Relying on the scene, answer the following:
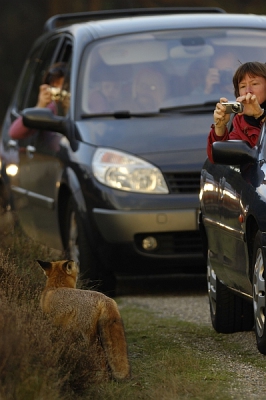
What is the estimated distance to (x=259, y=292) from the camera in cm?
668

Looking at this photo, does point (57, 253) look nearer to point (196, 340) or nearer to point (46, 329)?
point (196, 340)

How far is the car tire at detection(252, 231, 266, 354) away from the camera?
6.60 meters

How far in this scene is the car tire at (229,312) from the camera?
789 centimetres

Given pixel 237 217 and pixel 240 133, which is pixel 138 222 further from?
pixel 237 217

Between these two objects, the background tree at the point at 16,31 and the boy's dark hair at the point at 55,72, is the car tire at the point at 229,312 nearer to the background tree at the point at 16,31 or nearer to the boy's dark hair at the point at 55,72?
the boy's dark hair at the point at 55,72

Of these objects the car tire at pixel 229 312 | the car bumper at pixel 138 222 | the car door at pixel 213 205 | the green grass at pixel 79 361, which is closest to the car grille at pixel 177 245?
the car bumper at pixel 138 222

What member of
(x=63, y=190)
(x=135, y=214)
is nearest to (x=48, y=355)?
(x=135, y=214)

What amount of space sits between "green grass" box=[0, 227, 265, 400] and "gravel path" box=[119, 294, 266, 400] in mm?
36

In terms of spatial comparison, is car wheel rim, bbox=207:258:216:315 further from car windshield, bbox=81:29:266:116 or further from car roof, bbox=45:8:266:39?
car roof, bbox=45:8:266:39

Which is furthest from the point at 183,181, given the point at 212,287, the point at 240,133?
the point at 240,133

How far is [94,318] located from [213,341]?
1839 millimetres

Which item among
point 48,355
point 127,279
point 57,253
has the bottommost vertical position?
point 127,279

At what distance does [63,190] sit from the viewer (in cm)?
1045

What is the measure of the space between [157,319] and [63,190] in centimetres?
215
